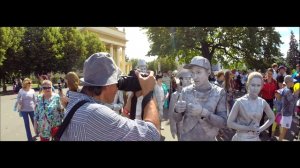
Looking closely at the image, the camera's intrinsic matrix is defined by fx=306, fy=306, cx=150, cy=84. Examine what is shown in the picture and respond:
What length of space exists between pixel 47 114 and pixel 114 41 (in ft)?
247

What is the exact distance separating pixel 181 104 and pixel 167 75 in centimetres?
999

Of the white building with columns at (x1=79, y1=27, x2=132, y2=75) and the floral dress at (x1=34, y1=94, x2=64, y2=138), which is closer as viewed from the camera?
the floral dress at (x1=34, y1=94, x2=64, y2=138)

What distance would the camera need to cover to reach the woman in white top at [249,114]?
3658 millimetres

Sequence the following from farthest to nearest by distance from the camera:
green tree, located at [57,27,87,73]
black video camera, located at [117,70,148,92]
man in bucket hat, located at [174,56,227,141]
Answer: green tree, located at [57,27,87,73] → man in bucket hat, located at [174,56,227,141] → black video camera, located at [117,70,148,92]

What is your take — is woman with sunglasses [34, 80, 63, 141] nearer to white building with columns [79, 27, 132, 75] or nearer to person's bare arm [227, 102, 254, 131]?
person's bare arm [227, 102, 254, 131]

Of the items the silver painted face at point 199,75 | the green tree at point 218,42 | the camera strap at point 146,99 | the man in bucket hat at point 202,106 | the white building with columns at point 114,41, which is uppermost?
the white building with columns at point 114,41


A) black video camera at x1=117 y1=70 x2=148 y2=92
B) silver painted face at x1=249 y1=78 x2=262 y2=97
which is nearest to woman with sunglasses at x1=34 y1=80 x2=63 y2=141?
silver painted face at x1=249 y1=78 x2=262 y2=97

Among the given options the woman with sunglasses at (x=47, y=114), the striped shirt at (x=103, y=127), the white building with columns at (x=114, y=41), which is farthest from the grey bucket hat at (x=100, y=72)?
the white building with columns at (x=114, y=41)

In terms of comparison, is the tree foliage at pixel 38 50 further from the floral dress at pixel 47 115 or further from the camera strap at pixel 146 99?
the camera strap at pixel 146 99

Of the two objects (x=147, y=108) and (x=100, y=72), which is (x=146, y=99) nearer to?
(x=147, y=108)

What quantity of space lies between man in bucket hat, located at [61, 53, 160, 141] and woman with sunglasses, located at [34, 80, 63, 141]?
401 centimetres

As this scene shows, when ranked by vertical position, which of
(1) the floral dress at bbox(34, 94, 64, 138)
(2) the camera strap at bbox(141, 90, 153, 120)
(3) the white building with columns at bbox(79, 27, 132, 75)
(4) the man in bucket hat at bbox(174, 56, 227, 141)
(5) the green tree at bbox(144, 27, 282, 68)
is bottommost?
(1) the floral dress at bbox(34, 94, 64, 138)

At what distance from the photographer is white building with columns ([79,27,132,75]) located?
75.0 m
